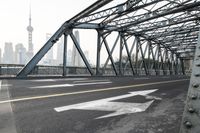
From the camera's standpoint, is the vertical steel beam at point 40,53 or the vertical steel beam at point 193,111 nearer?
the vertical steel beam at point 193,111

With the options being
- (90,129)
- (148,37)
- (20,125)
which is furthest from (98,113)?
(148,37)

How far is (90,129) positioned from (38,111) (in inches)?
74.7

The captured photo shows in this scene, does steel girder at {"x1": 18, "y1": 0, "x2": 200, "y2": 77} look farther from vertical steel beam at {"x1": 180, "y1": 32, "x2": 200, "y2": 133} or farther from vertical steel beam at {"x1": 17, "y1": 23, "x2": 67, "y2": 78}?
vertical steel beam at {"x1": 180, "y1": 32, "x2": 200, "y2": 133}

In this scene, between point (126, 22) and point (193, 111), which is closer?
point (193, 111)

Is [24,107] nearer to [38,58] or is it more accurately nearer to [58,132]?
[58,132]

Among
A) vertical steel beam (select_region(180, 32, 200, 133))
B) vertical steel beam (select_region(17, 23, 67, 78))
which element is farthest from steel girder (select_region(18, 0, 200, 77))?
vertical steel beam (select_region(180, 32, 200, 133))

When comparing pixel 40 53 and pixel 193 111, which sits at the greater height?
pixel 40 53

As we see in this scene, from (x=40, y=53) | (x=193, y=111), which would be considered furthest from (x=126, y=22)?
(x=193, y=111)

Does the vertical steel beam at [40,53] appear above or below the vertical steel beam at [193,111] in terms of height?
above

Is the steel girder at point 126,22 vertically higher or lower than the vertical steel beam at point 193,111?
higher

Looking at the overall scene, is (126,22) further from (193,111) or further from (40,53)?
(193,111)

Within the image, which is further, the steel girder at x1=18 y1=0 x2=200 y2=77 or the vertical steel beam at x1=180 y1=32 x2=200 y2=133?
the steel girder at x1=18 y1=0 x2=200 y2=77

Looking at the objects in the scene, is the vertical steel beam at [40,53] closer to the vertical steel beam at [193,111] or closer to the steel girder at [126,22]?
the steel girder at [126,22]

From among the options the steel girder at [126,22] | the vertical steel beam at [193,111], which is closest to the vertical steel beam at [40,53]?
the steel girder at [126,22]
